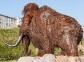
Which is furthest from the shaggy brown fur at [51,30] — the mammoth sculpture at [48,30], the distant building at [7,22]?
the distant building at [7,22]

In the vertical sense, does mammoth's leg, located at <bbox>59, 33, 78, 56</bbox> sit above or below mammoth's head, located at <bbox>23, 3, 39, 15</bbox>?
below

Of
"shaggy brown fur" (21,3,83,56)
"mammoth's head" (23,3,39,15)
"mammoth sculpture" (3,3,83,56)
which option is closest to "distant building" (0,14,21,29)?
"mammoth's head" (23,3,39,15)

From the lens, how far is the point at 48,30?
10070 mm

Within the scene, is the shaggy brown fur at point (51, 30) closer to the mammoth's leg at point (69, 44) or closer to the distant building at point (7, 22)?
the mammoth's leg at point (69, 44)

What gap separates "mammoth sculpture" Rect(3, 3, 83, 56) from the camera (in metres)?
9.55

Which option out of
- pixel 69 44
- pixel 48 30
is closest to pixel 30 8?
pixel 48 30

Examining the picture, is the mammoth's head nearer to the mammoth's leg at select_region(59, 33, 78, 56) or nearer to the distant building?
the mammoth's leg at select_region(59, 33, 78, 56)

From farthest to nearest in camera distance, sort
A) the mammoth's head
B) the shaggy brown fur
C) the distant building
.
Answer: the distant building → the mammoth's head → the shaggy brown fur

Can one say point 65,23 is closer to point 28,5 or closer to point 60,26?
point 60,26

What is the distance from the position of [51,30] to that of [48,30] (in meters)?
0.13

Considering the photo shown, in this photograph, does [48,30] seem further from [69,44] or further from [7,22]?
[7,22]

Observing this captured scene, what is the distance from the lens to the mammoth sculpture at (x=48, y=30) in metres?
9.55

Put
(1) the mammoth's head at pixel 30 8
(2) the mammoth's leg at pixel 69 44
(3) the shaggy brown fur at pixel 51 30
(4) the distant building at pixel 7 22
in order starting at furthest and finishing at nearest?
(4) the distant building at pixel 7 22
(1) the mammoth's head at pixel 30 8
(3) the shaggy brown fur at pixel 51 30
(2) the mammoth's leg at pixel 69 44

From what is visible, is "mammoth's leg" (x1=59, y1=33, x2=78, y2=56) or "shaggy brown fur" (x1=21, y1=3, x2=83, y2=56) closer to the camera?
"mammoth's leg" (x1=59, y1=33, x2=78, y2=56)
